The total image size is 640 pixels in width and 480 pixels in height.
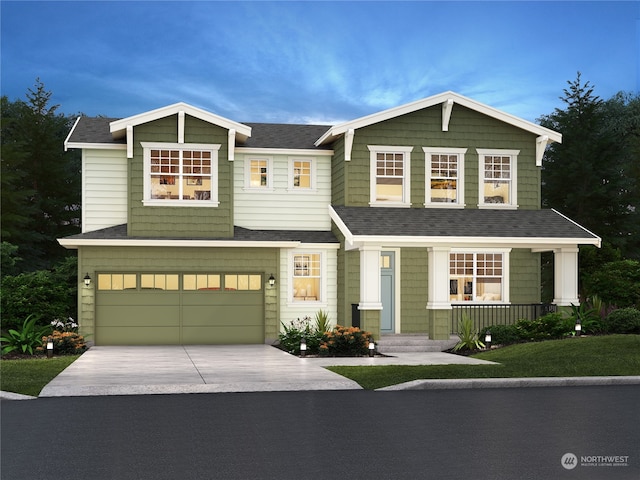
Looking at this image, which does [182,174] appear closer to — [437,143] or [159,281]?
[159,281]

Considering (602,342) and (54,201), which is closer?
(602,342)

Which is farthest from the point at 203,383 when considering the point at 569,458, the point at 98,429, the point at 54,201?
the point at 54,201

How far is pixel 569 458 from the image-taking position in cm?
967

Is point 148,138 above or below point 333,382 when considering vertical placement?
above

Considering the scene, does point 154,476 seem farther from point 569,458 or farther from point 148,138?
point 148,138

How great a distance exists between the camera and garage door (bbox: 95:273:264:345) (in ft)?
88.7

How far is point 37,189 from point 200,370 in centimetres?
2859

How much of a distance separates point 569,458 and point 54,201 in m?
37.8

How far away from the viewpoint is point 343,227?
25641 mm

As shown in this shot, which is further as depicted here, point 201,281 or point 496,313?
point 496,313

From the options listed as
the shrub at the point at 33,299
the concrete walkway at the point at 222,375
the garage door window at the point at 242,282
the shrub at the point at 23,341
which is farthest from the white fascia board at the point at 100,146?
the concrete walkway at the point at 222,375

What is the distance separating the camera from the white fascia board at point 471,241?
25109 mm

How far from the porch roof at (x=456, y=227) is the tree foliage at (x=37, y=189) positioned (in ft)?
65.3

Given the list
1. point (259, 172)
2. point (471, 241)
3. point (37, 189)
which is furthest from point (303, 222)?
point (37, 189)
